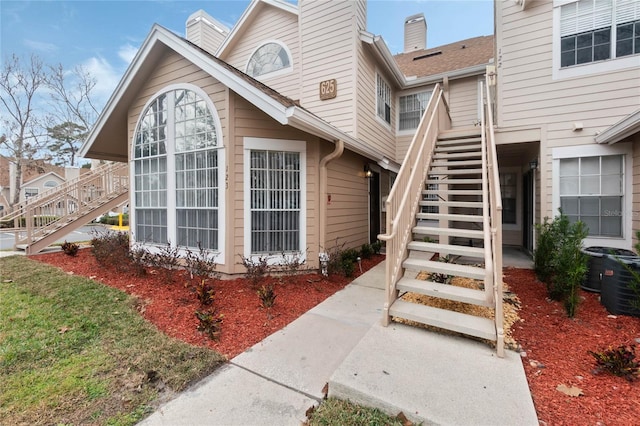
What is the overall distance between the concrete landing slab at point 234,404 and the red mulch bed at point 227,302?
493 millimetres

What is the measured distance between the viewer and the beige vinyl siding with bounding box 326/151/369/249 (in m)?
6.10

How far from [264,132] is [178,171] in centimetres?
203

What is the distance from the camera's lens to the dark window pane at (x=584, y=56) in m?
5.42

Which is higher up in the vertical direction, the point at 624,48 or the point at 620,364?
the point at 624,48

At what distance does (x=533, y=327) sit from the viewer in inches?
134

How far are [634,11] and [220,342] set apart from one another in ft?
28.8

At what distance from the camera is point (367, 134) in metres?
7.51

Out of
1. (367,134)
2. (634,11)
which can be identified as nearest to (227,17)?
(367,134)

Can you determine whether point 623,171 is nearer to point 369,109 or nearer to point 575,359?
point 575,359

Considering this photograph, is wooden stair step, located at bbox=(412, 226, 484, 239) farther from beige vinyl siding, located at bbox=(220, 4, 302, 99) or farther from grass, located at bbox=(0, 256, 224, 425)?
beige vinyl siding, located at bbox=(220, 4, 302, 99)

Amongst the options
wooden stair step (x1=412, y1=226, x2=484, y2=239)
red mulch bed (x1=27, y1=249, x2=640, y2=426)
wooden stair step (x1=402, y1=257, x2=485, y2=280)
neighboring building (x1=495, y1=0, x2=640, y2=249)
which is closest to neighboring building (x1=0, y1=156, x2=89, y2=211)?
red mulch bed (x1=27, y1=249, x2=640, y2=426)

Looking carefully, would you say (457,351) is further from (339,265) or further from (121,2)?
(121,2)

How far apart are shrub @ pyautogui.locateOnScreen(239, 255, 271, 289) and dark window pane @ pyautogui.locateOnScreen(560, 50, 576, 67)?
7118 mm

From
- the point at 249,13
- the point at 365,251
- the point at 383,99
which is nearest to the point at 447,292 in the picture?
the point at 365,251
